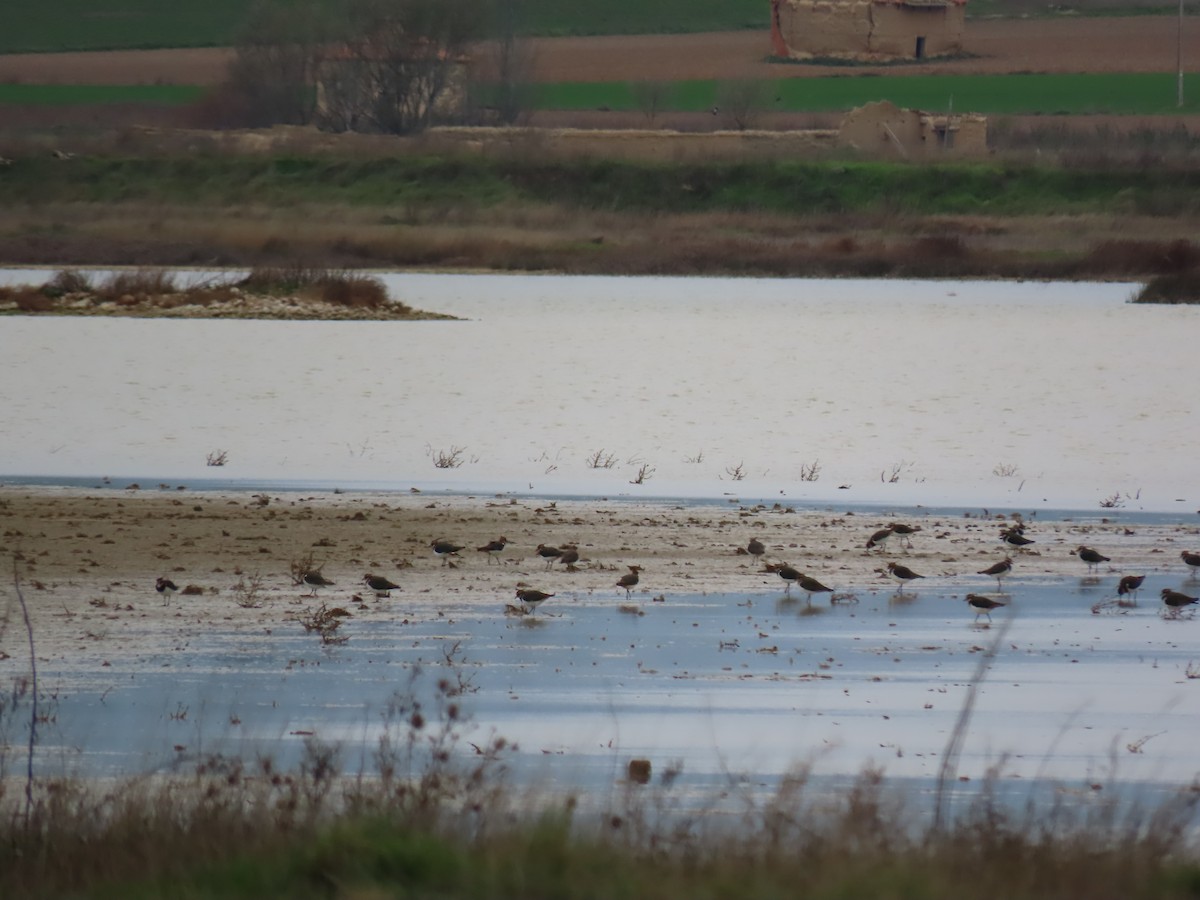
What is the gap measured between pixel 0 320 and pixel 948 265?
22.1m

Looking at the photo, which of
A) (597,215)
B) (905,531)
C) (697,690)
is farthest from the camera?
(597,215)

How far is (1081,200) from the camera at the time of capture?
52.3m

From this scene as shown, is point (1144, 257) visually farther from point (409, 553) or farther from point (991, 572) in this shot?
point (409, 553)

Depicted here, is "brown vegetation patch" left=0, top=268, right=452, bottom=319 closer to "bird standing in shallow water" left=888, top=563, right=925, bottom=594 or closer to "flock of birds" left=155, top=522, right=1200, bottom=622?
"flock of birds" left=155, top=522, right=1200, bottom=622

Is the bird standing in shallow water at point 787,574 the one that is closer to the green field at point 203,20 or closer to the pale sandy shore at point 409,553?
the pale sandy shore at point 409,553

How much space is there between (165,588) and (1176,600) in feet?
20.7

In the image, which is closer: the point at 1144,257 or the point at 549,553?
the point at 549,553

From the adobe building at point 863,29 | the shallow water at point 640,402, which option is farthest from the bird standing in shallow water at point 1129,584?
the adobe building at point 863,29

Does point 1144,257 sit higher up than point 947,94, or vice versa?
point 947,94

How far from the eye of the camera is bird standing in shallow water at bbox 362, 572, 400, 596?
1111 cm

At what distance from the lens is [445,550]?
12.3 metres

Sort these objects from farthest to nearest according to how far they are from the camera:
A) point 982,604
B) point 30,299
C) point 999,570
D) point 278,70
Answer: point 278,70 → point 30,299 → point 999,570 → point 982,604

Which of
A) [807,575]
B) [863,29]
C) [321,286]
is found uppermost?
[863,29]

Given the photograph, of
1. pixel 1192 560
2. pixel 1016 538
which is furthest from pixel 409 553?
pixel 1192 560
